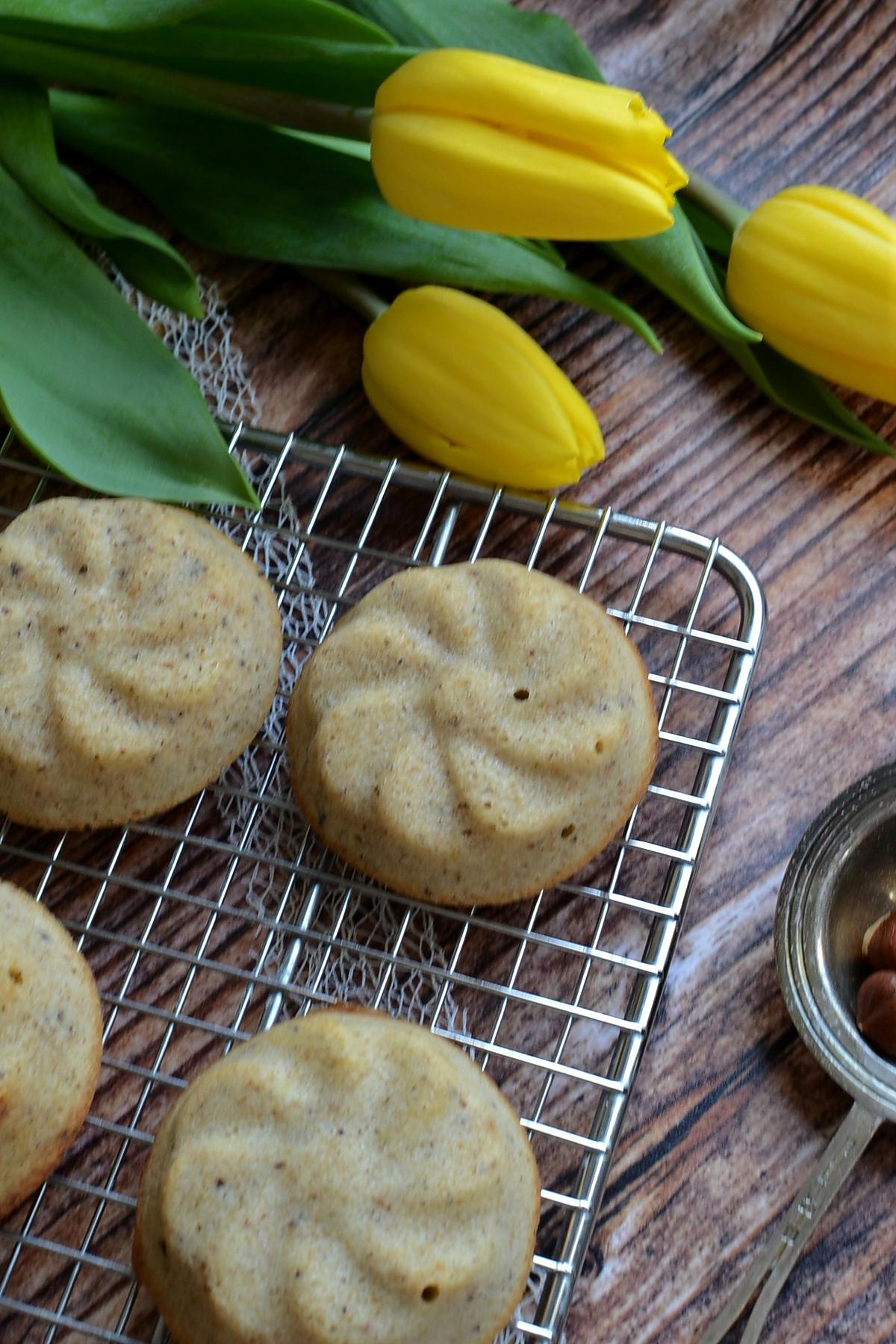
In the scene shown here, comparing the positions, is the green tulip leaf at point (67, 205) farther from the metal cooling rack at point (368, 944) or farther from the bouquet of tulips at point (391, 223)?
the metal cooling rack at point (368, 944)

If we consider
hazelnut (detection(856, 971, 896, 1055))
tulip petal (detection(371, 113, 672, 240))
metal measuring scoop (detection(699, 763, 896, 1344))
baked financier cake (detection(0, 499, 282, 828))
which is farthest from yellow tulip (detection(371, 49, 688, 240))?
hazelnut (detection(856, 971, 896, 1055))

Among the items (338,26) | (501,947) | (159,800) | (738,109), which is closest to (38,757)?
(159,800)

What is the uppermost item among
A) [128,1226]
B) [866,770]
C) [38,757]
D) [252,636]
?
[866,770]

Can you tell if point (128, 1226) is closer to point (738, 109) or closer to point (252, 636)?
point (252, 636)

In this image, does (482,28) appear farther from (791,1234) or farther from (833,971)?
(791,1234)

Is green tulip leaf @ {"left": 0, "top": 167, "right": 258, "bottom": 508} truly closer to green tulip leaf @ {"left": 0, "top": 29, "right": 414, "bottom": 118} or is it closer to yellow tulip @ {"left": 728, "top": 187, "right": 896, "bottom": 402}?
green tulip leaf @ {"left": 0, "top": 29, "right": 414, "bottom": 118}

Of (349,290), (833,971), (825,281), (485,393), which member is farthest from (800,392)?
(833,971)

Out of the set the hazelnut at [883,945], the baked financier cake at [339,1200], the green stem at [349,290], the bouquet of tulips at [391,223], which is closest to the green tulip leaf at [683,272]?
the bouquet of tulips at [391,223]
